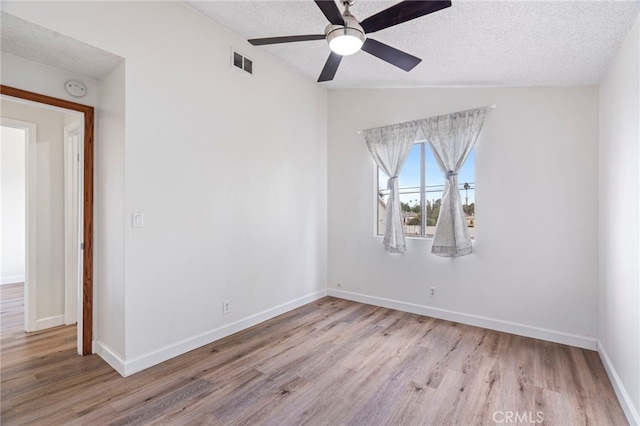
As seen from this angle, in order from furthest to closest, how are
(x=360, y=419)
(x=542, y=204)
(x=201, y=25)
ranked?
(x=542, y=204) < (x=201, y=25) < (x=360, y=419)

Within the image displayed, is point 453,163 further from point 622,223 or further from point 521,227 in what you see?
point 622,223

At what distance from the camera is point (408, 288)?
385 centimetres

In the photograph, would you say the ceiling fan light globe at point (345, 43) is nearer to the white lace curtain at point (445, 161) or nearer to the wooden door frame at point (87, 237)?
the white lace curtain at point (445, 161)

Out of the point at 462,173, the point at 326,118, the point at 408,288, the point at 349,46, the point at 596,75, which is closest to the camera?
the point at 349,46

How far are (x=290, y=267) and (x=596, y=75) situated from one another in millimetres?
3588

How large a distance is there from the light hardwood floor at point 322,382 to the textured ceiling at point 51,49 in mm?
2421

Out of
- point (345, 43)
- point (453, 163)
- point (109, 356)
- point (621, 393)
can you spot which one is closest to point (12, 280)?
point (109, 356)

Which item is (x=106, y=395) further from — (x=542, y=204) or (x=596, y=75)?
(x=596, y=75)

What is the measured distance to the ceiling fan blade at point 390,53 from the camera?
2174mm

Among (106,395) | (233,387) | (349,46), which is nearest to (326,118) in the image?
(349,46)

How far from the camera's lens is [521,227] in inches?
123

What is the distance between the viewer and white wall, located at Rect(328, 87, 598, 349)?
285 cm

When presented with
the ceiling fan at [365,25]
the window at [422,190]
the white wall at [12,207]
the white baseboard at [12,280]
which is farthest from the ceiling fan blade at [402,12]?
the white baseboard at [12,280]

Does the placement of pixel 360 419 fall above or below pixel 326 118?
below
